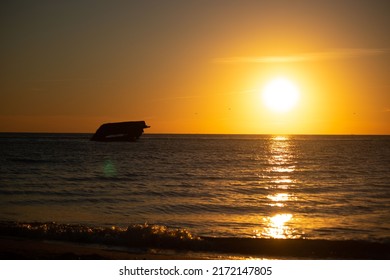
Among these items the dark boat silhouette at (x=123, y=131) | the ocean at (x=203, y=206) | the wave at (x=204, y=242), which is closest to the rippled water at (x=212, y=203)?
the ocean at (x=203, y=206)

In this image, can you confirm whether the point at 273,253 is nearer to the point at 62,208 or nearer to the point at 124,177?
the point at 62,208

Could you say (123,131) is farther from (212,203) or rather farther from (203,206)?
(203,206)

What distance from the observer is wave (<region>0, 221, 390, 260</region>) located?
1401 cm

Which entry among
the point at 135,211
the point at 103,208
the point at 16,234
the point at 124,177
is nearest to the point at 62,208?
the point at 103,208

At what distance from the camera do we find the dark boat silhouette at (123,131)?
12425 centimetres

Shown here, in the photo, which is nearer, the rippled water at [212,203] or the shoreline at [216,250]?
the shoreline at [216,250]

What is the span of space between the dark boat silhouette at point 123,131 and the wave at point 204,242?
106306 millimetres

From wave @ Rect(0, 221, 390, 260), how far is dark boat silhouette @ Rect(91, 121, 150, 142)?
106m

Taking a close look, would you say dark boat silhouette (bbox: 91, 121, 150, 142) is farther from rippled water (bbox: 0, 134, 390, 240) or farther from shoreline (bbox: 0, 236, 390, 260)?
shoreline (bbox: 0, 236, 390, 260)

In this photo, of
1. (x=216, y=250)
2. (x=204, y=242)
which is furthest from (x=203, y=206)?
(x=216, y=250)

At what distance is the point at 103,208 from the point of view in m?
22.0

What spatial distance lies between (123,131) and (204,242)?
11346 cm

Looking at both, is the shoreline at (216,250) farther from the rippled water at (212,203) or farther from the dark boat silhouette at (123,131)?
the dark boat silhouette at (123,131)
